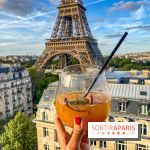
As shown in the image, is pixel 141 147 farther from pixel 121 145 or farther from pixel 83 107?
pixel 83 107

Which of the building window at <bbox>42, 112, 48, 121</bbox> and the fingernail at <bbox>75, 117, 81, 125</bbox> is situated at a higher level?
the fingernail at <bbox>75, 117, 81, 125</bbox>

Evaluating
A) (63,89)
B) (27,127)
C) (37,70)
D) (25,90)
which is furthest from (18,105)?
(63,89)

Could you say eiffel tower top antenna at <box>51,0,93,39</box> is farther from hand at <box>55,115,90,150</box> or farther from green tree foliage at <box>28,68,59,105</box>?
hand at <box>55,115,90,150</box>

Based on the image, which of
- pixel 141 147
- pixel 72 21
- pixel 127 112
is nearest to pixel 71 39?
pixel 72 21

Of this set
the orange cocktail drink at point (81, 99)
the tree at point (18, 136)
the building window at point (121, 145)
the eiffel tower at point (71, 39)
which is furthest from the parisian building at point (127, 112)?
the eiffel tower at point (71, 39)

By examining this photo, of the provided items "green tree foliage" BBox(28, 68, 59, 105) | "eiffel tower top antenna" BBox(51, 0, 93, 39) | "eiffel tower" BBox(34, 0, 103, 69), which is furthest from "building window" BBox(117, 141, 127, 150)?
"eiffel tower top antenna" BBox(51, 0, 93, 39)

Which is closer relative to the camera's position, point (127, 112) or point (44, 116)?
point (127, 112)

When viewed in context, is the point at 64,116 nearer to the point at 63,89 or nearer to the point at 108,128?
the point at 63,89
